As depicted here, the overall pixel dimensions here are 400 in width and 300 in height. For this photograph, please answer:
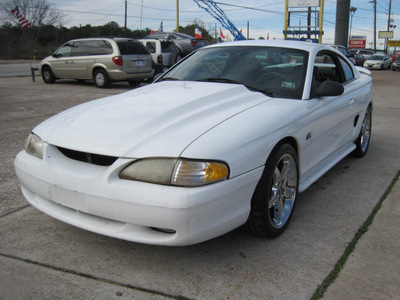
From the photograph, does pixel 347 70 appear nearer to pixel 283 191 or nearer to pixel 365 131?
pixel 365 131

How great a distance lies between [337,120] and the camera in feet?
12.8

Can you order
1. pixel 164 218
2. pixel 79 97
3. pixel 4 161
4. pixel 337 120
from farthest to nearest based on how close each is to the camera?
pixel 79 97, pixel 4 161, pixel 337 120, pixel 164 218

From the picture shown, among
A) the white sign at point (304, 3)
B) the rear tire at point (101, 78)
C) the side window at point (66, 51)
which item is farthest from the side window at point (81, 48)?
the white sign at point (304, 3)

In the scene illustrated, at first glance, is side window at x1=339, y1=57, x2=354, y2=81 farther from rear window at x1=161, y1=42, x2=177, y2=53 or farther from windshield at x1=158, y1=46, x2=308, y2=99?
rear window at x1=161, y1=42, x2=177, y2=53

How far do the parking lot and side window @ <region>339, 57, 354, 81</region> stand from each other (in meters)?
1.44

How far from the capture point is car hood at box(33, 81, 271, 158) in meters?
2.45

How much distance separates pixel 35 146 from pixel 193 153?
1.27 metres

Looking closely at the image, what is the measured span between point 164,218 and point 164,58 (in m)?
14.0

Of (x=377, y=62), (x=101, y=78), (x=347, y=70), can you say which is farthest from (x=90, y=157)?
(x=377, y=62)

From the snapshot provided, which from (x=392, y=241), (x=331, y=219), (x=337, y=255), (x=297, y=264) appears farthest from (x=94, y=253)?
(x=392, y=241)

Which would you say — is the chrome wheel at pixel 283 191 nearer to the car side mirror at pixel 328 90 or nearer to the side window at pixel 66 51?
the car side mirror at pixel 328 90

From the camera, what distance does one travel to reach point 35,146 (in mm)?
2893

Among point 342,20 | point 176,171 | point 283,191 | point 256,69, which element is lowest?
point 283,191

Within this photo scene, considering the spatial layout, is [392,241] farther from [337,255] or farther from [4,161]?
[4,161]
